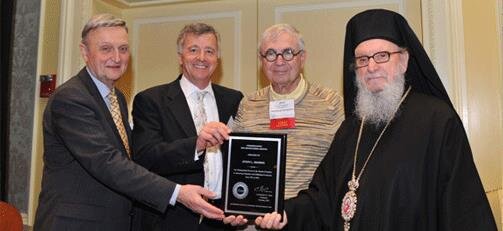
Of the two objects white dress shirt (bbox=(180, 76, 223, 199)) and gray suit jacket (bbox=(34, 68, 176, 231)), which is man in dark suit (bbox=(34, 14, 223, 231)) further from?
white dress shirt (bbox=(180, 76, 223, 199))

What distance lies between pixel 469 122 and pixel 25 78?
11.9 ft

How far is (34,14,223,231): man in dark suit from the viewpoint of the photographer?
2.20 meters

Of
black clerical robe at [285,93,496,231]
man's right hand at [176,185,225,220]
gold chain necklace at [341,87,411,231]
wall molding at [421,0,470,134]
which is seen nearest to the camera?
black clerical robe at [285,93,496,231]

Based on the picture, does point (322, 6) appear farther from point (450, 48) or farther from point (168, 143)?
point (168, 143)

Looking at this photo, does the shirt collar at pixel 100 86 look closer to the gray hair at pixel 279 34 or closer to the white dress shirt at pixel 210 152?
the white dress shirt at pixel 210 152

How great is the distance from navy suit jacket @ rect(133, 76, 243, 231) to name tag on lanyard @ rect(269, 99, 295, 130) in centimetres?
36

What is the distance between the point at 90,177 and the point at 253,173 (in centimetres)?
75

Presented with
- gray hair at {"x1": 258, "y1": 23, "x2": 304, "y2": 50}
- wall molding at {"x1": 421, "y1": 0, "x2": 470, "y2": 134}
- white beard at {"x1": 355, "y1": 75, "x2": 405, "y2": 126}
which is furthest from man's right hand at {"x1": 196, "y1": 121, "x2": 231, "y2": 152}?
wall molding at {"x1": 421, "y1": 0, "x2": 470, "y2": 134}

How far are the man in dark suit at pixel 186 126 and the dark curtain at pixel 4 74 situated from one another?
6.39 ft

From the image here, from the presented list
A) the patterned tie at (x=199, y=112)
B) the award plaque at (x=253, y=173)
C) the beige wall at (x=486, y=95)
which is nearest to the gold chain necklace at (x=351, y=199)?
the award plaque at (x=253, y=173)

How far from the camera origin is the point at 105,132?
2285 millimetres

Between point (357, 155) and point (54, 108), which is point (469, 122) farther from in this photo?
point (54, 108)

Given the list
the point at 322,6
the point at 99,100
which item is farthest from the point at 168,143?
the point at 322,6

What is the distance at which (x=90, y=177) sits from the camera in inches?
89.6
